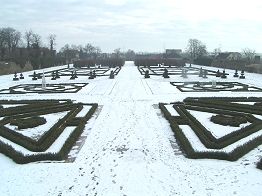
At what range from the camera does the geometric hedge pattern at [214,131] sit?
1010 cm

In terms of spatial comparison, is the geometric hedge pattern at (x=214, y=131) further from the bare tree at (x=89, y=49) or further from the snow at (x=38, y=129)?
the bare tree at (x=89, y=49)

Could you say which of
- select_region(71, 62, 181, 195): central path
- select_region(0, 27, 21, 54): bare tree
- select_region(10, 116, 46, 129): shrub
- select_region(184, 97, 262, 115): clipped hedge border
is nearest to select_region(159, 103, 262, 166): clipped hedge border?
select_region(71, 62, 181, 195): central path

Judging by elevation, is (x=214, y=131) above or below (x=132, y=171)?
above

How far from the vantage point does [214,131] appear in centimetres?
1240

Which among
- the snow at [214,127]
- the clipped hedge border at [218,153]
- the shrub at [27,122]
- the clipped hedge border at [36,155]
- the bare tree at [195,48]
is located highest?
the bare tree at [195,48]

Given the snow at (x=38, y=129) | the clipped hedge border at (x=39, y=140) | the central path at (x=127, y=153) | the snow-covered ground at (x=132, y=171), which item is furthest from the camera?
the snow at (x=38, y=129)

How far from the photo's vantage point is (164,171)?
351 inches

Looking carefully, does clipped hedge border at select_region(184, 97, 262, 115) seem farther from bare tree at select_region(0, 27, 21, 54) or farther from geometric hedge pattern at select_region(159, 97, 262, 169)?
bare tree at select_region(0, 27, 21, 54)

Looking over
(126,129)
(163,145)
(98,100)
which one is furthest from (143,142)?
(98,100)

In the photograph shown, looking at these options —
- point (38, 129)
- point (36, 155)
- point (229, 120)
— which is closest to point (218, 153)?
point (229, 120)

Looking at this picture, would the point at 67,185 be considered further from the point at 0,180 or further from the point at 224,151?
the point at 224,151

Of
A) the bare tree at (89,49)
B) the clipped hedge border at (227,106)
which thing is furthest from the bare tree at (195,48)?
the clipped hedge border at (227,106)

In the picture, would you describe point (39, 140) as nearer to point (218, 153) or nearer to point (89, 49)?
point (218, 153)

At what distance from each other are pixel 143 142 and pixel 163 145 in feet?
2.46
